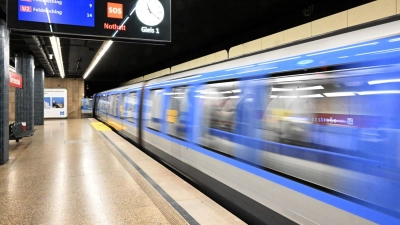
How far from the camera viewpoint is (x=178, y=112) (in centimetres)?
562

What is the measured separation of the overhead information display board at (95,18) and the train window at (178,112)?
108cm

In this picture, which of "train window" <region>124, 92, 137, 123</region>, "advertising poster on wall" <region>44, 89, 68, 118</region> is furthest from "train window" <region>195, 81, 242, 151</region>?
"advertising poster on wall" <region>44, 89, 68, 118</region>

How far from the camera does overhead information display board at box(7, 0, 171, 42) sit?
4.72 m

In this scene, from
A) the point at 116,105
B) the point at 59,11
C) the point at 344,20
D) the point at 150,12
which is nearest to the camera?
the point at 59,11

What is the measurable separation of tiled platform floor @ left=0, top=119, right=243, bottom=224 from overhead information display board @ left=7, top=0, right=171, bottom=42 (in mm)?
2467

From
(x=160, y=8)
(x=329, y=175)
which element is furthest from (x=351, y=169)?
(x=160, y=8)

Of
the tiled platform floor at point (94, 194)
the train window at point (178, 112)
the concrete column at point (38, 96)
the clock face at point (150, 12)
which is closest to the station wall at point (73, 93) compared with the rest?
the concrete column at point (38, 96)

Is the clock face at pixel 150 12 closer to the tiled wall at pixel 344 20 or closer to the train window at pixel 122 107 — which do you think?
the tiled wall at pixel 344 20

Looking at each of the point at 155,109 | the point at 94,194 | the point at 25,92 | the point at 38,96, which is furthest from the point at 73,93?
the point at 94,194

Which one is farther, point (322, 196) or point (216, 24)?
point (216, 24)

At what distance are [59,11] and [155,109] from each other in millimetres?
3109

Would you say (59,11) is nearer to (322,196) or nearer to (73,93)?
(322,196)

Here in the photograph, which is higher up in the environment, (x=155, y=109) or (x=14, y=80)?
(x=14, y=80)

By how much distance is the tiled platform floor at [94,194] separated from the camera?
130 inches
